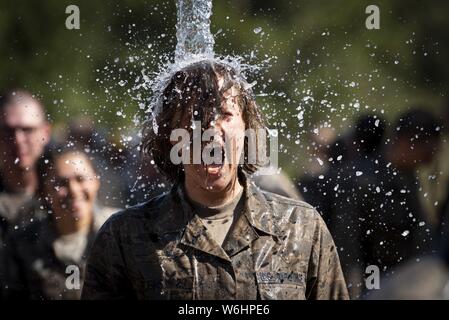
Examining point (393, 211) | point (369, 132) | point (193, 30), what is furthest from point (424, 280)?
point (369, 132)

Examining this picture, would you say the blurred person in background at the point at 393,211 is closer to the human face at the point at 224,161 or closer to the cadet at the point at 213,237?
the cadet at the point at 213,237

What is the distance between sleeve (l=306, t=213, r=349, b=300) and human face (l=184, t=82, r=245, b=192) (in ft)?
0.91

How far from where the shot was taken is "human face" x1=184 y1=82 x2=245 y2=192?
2156 millimetres

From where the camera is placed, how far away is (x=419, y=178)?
4039 mm

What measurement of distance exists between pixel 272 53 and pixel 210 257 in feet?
10.0

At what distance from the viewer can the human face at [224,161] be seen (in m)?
2.16

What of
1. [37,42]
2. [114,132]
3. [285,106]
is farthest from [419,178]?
[37,42]

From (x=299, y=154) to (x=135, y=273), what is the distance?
8.04ft

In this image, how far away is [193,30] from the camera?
317cm

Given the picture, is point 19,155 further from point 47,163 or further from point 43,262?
point 43,262

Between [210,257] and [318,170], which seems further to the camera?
[318,170]

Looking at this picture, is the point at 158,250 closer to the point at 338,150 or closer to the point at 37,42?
the point at 338,150

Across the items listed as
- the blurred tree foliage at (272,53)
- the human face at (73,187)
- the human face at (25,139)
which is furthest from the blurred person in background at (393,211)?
the human face at (25,139)

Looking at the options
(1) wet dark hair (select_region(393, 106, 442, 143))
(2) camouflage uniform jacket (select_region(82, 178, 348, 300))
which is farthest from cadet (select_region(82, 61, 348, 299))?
(1) wet dark hair (select_region(393, 106, 442, 143))
